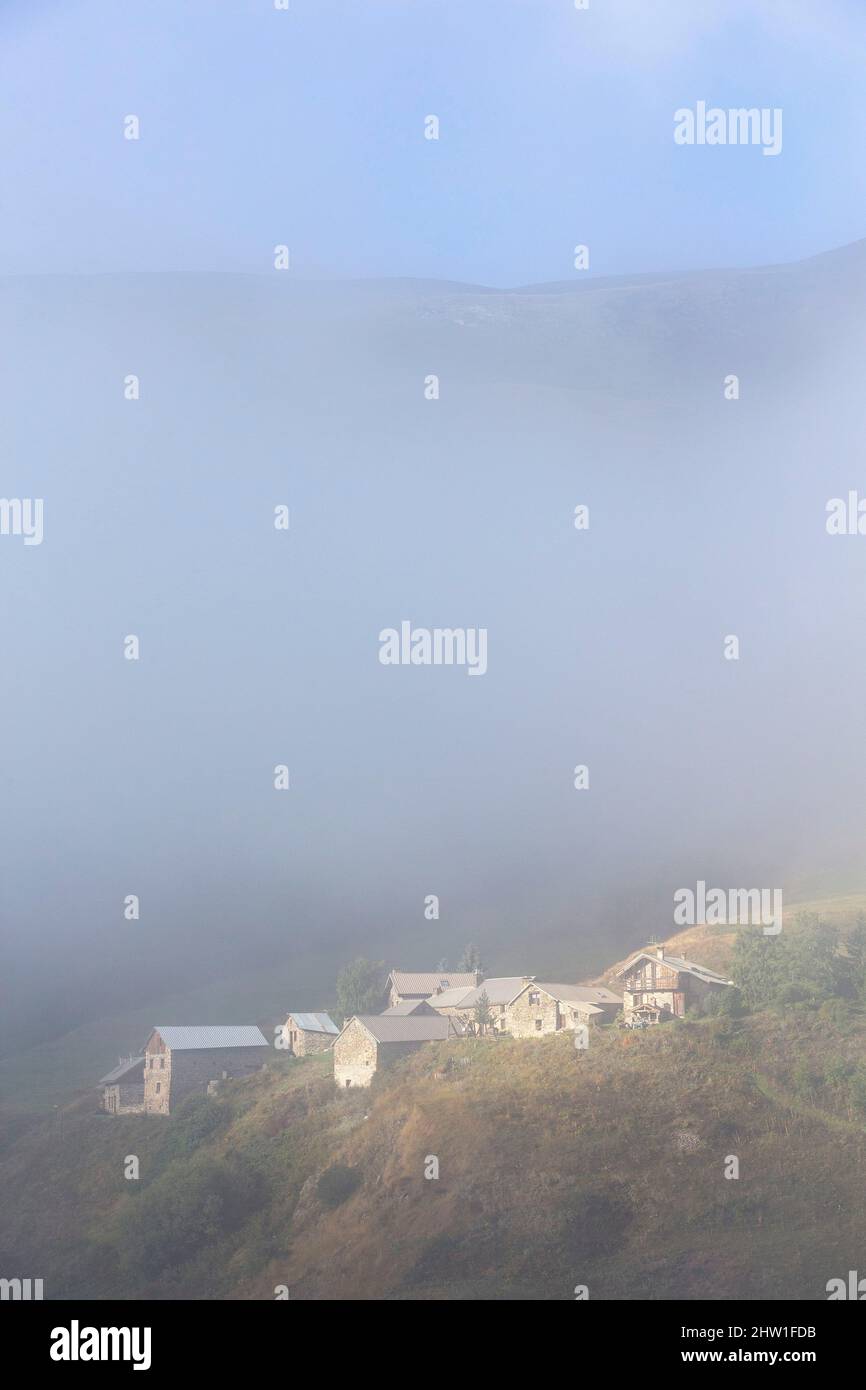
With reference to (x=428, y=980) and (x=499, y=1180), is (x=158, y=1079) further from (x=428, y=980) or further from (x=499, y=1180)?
(x=499, y=1180)

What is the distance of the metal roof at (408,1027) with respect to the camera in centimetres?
3123

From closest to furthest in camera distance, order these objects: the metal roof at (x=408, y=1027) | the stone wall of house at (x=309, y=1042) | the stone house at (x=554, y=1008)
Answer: the stone house at (x=554, y=1008)
the metal roof at (x=408, y=1027)
the stone wall of house at (x=309, y=1042)

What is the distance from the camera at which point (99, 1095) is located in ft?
110

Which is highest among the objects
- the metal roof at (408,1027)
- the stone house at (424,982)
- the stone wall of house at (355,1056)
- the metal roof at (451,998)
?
the stone house at (424,982)

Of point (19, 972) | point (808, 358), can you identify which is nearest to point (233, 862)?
point (19, 972)

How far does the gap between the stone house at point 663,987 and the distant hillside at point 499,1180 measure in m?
0.80

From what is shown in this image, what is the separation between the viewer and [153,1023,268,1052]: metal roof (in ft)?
108

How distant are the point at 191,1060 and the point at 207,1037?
1.11 m

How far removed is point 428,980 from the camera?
117ft

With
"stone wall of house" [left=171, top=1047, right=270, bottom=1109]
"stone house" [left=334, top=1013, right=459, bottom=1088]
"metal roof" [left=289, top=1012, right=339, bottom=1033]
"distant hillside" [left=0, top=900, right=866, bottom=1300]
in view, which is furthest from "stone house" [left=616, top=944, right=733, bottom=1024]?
"stone wall of house" [left=171, top=1047, right=270, bottom=1109]

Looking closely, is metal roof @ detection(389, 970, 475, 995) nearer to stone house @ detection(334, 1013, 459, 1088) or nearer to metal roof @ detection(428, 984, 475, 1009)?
metal roof @ detection(428, 984, 475, 1009)

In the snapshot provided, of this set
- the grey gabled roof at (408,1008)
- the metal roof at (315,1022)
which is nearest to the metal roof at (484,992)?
the grey gabled roof at (408,1008)

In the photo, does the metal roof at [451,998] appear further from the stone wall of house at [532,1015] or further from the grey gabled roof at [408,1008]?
the stone wall of house at [532,1015]

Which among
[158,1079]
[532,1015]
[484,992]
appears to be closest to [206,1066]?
[158,1079]
